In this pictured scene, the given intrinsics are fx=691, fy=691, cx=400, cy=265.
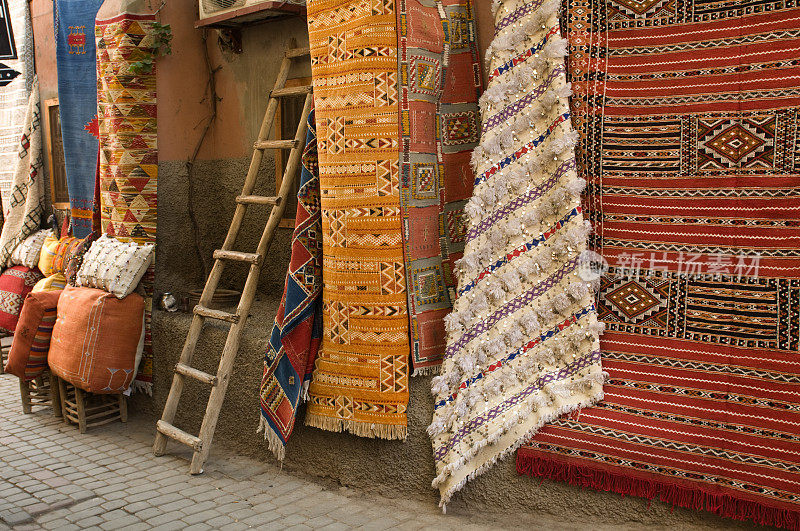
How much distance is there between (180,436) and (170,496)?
45 cm

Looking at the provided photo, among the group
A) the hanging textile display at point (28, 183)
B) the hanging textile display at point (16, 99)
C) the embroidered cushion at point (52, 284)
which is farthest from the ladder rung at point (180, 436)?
the hanging textile display at point (16, 99)

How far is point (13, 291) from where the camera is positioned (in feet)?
17.6

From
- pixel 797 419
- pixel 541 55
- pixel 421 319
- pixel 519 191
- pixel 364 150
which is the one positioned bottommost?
pixel 797 419

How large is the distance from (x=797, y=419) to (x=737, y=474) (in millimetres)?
281

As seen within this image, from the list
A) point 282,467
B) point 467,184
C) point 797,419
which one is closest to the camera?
point 797,419

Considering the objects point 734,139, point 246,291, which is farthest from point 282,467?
point 734,139

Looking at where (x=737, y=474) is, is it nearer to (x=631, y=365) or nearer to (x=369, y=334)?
(x=631, y=365)

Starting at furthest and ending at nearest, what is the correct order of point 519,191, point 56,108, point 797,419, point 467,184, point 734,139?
point 56,108 → point 467,184 → point 519,191 → point 734,139 → point 797,419

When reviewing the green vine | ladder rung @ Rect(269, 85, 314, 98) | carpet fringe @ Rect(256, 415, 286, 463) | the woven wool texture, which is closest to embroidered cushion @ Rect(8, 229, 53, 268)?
the green vine

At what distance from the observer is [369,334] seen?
321cm

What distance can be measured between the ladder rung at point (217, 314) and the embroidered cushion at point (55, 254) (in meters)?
1.65

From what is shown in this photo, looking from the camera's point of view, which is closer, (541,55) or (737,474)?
(737,474)

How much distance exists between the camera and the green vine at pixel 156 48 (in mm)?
4566

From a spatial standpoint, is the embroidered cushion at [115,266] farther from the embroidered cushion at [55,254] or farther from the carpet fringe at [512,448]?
the carpet fringe at [512,448]
